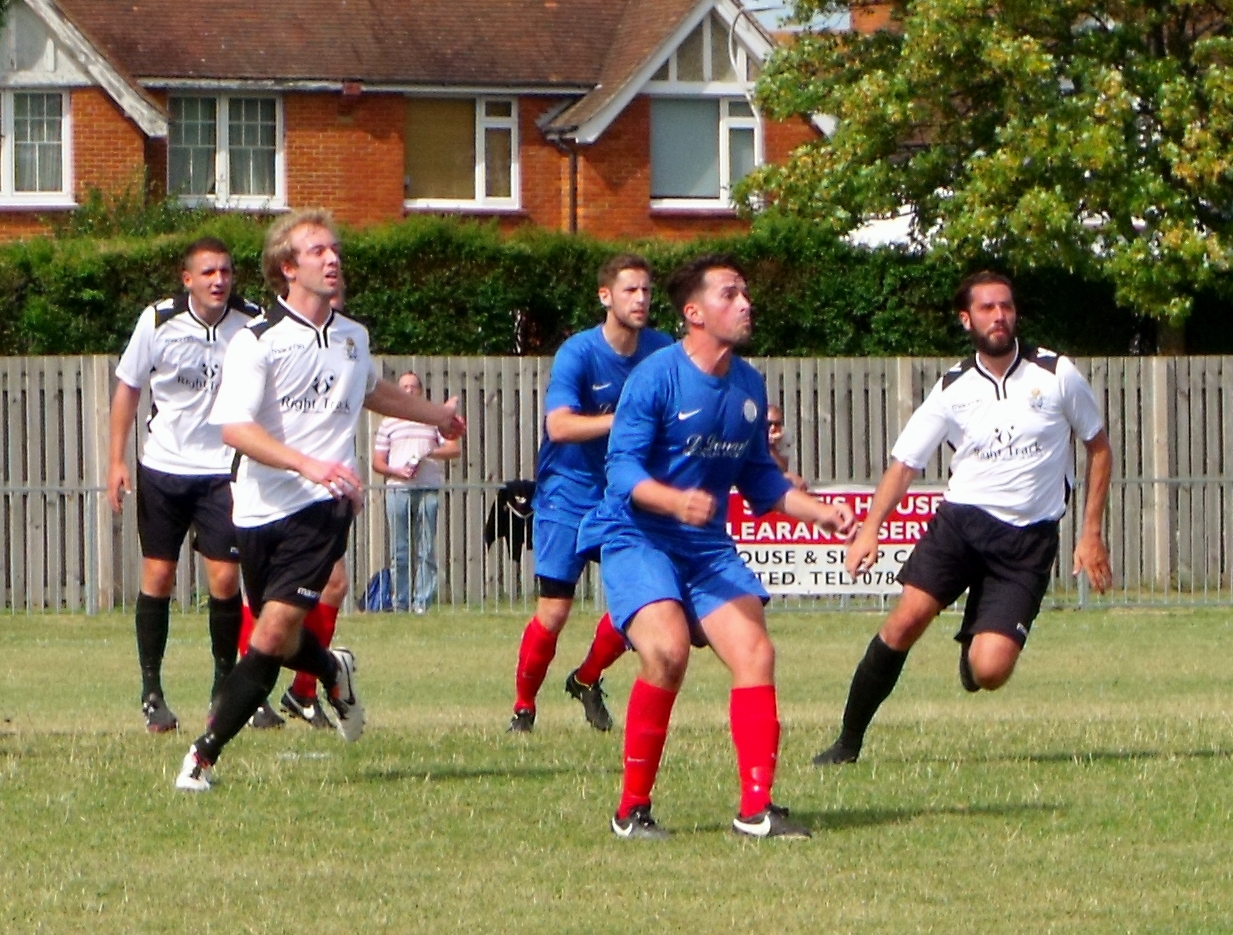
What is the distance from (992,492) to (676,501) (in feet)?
8.08

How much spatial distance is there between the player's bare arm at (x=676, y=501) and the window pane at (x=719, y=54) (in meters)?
26.7

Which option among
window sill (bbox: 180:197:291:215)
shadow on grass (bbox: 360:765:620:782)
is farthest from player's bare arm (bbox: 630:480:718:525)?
window sill (bbox: 180:197:291:215)

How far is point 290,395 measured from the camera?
8.55 meters

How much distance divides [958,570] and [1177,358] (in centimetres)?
1446

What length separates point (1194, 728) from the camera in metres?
10.8

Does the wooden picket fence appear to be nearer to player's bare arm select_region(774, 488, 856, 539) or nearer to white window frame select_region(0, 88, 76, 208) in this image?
white window frame select_region(0, 88, 76, 208)

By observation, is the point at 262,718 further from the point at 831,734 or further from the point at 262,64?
the point at 262,64

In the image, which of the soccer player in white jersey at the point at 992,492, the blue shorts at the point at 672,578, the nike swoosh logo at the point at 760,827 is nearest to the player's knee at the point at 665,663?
the blue shorts at the point at 672,578

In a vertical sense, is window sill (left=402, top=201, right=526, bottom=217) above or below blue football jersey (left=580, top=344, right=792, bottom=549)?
above

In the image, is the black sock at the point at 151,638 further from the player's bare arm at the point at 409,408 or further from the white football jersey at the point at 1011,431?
the white football jersey at the point at 1011,431

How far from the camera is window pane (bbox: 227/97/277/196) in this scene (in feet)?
107

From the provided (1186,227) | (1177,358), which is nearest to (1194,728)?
(1177,358)

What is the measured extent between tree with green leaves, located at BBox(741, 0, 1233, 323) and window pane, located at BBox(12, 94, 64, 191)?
1119 centimetres

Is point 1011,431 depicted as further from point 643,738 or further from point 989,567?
point 643,738
